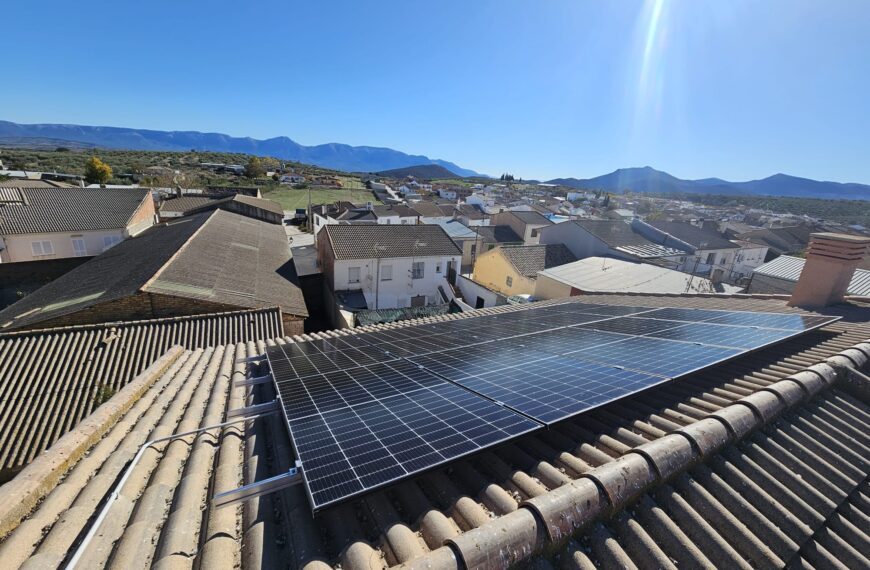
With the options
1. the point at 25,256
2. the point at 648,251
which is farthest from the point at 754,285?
the point at 25,256

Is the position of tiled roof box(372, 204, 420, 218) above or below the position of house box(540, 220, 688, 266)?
below

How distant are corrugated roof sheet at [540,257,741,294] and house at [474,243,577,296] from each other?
309 centimetres

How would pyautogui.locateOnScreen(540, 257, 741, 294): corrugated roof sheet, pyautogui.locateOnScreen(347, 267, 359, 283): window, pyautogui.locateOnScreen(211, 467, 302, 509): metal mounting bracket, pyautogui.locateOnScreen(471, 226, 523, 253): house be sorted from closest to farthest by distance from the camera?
pyautogui.locateOnScreen(211, 467, 302, 509): metal mounting bracket < pyautogui.locateOnScreen(540, 257, 741, 294): corrugated roof sheet < pyautogui.locateOnScreen(347, 267, 359, 283): window < pyautogui.locateOnScreen(471, 226, 523, 253): house

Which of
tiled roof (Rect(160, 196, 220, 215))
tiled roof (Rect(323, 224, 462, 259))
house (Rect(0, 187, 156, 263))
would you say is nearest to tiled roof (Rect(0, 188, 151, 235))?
house (Rect(0, 187, 156, 263))

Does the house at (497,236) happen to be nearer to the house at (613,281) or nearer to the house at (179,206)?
the house at (613,281)

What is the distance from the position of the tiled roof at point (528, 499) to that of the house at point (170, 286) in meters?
11.4

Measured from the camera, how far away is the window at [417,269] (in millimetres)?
27250

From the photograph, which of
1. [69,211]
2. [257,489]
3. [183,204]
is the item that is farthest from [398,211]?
[257,489]

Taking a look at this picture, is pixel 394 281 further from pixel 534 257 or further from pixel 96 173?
pixel 96 173

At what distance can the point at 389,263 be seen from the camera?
26328 mm

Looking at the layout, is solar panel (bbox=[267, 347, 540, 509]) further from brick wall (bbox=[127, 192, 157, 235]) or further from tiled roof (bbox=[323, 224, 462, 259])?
brick wall (bbox=[127, 192, 157, 235])

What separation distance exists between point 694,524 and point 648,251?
31.8 metres

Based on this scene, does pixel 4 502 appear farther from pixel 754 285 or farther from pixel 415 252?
pixel 754 285

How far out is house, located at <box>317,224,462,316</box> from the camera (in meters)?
25.5
